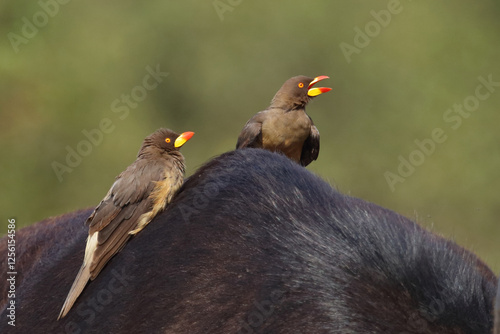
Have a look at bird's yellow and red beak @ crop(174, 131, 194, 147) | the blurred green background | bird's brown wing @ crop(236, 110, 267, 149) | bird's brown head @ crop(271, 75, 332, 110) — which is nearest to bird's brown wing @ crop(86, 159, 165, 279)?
Result: bird's yellow and red beak @ crop(174, 131, 194, 147)

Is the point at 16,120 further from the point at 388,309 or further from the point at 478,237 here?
the point at 388,309

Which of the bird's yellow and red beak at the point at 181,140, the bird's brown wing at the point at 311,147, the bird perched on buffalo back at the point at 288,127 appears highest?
the bird perched on buffalo back at the point at 288,127

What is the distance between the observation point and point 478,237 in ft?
41.4

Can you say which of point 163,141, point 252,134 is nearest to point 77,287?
point 163,141

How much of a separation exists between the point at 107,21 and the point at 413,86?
212 inches

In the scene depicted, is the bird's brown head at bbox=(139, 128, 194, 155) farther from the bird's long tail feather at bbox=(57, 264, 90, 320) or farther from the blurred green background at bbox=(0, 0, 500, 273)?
the blurred green background at bbox=(0, 0, 500, 273)

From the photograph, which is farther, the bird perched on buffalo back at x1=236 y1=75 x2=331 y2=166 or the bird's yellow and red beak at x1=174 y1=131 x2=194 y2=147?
the bird perched on buffalo back at x1=236 y1=75 x2=331 y2=166

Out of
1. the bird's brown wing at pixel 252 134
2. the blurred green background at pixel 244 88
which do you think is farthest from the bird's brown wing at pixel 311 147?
the blurred green background at pixel 244 88

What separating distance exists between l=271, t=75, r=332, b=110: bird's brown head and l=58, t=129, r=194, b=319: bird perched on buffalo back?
98 cm

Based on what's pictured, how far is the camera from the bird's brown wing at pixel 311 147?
3.64m

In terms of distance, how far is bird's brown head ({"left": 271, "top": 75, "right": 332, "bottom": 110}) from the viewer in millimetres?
3615

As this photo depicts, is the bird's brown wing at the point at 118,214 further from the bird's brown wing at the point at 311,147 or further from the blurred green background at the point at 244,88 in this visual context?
the blurred green background at the point at 244,88

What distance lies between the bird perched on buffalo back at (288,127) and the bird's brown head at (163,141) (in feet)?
2.42

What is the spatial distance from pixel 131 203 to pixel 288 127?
1.14m
